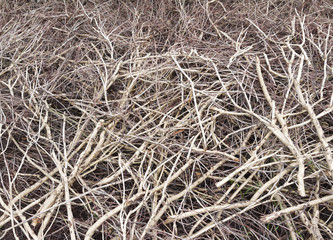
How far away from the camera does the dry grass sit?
5.15 ft

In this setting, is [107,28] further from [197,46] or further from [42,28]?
[197,46]

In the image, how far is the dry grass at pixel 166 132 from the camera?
1.57m

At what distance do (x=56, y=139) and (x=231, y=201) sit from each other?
1.07 m

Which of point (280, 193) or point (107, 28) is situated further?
point (107, 28)

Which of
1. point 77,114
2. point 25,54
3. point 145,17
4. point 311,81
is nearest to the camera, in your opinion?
point 311,81

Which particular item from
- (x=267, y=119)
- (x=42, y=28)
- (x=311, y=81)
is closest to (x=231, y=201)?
(x=267, y=119)

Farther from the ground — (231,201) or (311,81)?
(311,81)

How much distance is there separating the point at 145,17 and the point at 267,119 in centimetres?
154

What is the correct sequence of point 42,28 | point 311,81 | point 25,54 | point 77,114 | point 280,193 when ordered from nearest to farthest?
point 280,193
point 311,81
point 77,114
point 25,54
point 42,28

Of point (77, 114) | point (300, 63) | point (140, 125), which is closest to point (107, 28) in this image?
point (77, 114)

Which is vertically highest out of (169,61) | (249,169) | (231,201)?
(169,61)

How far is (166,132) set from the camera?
185 cm

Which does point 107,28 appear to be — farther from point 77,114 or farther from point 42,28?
point 77,114

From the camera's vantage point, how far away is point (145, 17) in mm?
2766
